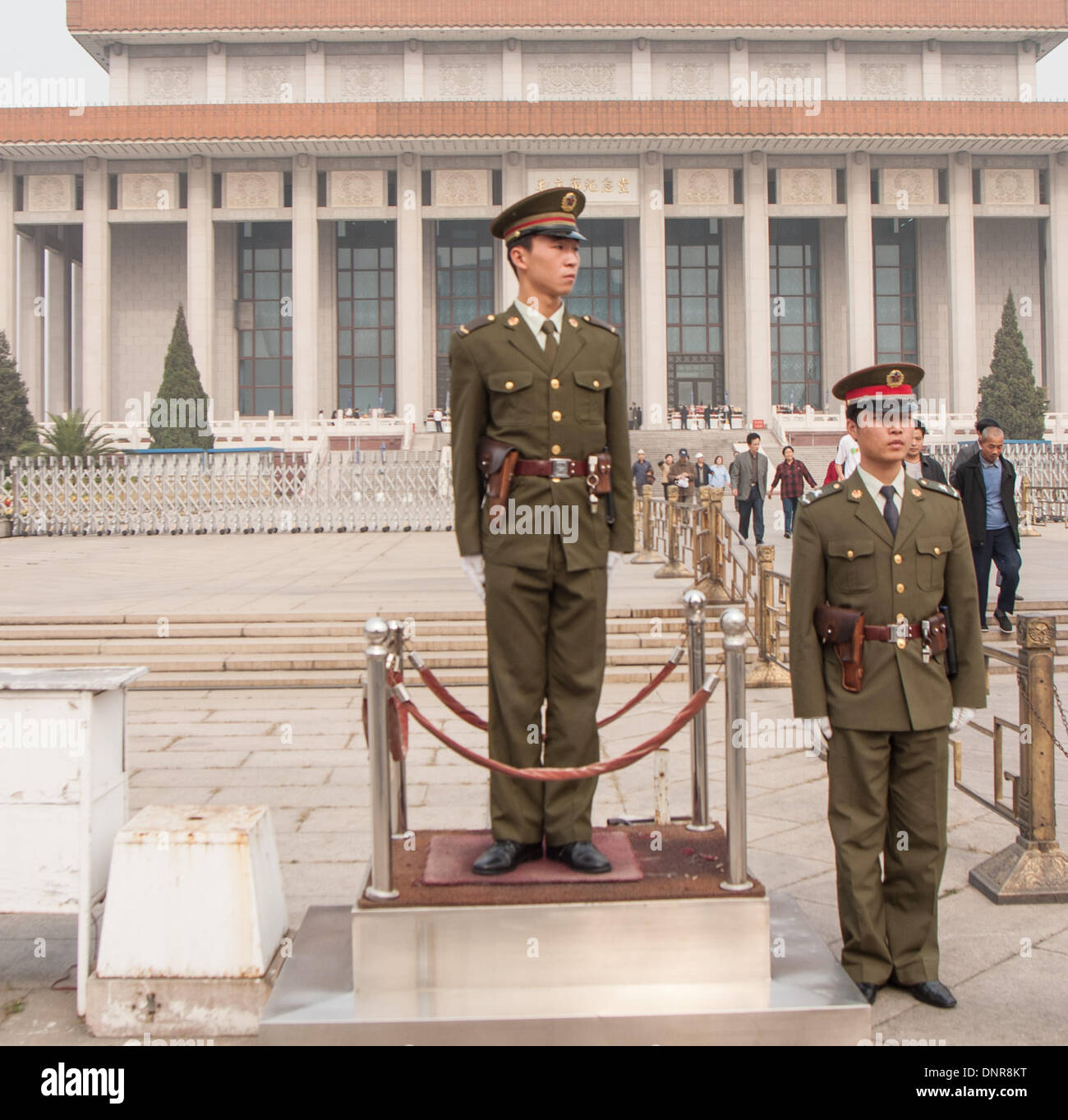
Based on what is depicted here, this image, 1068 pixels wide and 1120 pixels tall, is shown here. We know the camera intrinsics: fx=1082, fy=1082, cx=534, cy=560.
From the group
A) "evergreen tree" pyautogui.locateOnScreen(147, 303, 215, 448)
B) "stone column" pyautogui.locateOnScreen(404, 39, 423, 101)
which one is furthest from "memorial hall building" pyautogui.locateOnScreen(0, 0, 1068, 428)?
"evergreen tree" pyautogui.locateOnScreen(147, 303, 215, 448)

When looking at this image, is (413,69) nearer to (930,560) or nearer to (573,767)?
(930,560)

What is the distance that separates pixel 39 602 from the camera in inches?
441

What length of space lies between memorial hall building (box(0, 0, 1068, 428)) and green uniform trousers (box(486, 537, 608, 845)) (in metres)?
32.1

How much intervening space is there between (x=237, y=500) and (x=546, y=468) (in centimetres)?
1980

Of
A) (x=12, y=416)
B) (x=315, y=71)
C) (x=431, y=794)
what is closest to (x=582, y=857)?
(x=431, y=794)

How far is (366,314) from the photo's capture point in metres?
39.0

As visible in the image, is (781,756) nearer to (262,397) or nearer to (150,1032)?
(150,1032)

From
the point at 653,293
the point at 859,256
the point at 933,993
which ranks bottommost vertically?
the point at 933,993

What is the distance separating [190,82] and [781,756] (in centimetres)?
3866

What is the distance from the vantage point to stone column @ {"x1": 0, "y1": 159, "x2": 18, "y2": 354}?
34.2 meters

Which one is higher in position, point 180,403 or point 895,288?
point 895,288

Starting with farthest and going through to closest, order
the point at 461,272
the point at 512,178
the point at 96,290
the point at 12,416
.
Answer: the point at 461,272
the point at 96,290
the point at 512,178
the point at 12,416

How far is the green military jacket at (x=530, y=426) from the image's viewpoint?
3.25 metres

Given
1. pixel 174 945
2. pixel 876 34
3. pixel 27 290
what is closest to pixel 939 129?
pixel 876 34
